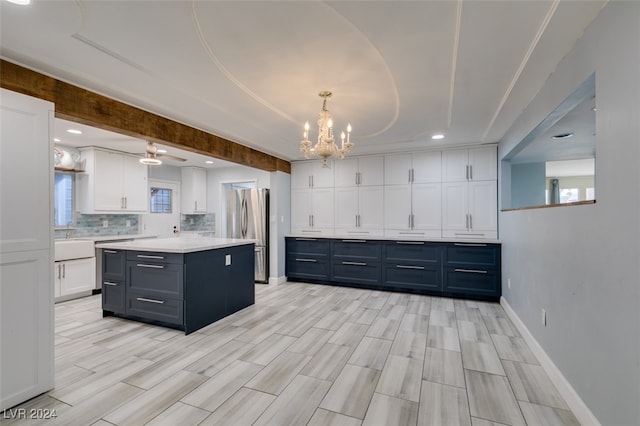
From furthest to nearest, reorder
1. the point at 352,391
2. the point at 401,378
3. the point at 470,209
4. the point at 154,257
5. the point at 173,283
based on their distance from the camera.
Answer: the point at 470,209
the point at 154,257
the point at 173,283
the point at 401,378
the point at 352,391

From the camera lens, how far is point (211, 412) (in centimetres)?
187

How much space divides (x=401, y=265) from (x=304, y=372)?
2.82 metres

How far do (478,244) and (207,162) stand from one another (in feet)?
17.0

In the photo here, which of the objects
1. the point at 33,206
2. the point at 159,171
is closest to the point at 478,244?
the point at 33,206

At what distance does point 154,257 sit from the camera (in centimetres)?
326

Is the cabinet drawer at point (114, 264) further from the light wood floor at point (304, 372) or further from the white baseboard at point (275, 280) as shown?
the white baseboard at point (275, 280)

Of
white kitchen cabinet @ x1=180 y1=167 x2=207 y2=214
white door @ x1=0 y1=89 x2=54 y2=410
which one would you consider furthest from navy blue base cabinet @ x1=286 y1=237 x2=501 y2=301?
white door @ x1=0 y1=89 x2=54 y2=410

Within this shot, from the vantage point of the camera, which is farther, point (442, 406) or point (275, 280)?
point (275, 280)

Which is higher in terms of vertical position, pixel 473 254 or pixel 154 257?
pixel 154 257

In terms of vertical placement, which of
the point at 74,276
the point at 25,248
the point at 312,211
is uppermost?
the point at 312,211

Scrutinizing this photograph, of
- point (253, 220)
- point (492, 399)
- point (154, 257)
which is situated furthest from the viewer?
point (253, 220)

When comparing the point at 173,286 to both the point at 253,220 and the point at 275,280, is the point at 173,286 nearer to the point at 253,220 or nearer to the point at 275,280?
the point at 275,280

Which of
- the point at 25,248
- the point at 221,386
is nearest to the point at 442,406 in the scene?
the point at 221,386

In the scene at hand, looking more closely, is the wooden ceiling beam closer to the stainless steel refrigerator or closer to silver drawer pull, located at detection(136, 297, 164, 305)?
the stainless steel refrigerator
